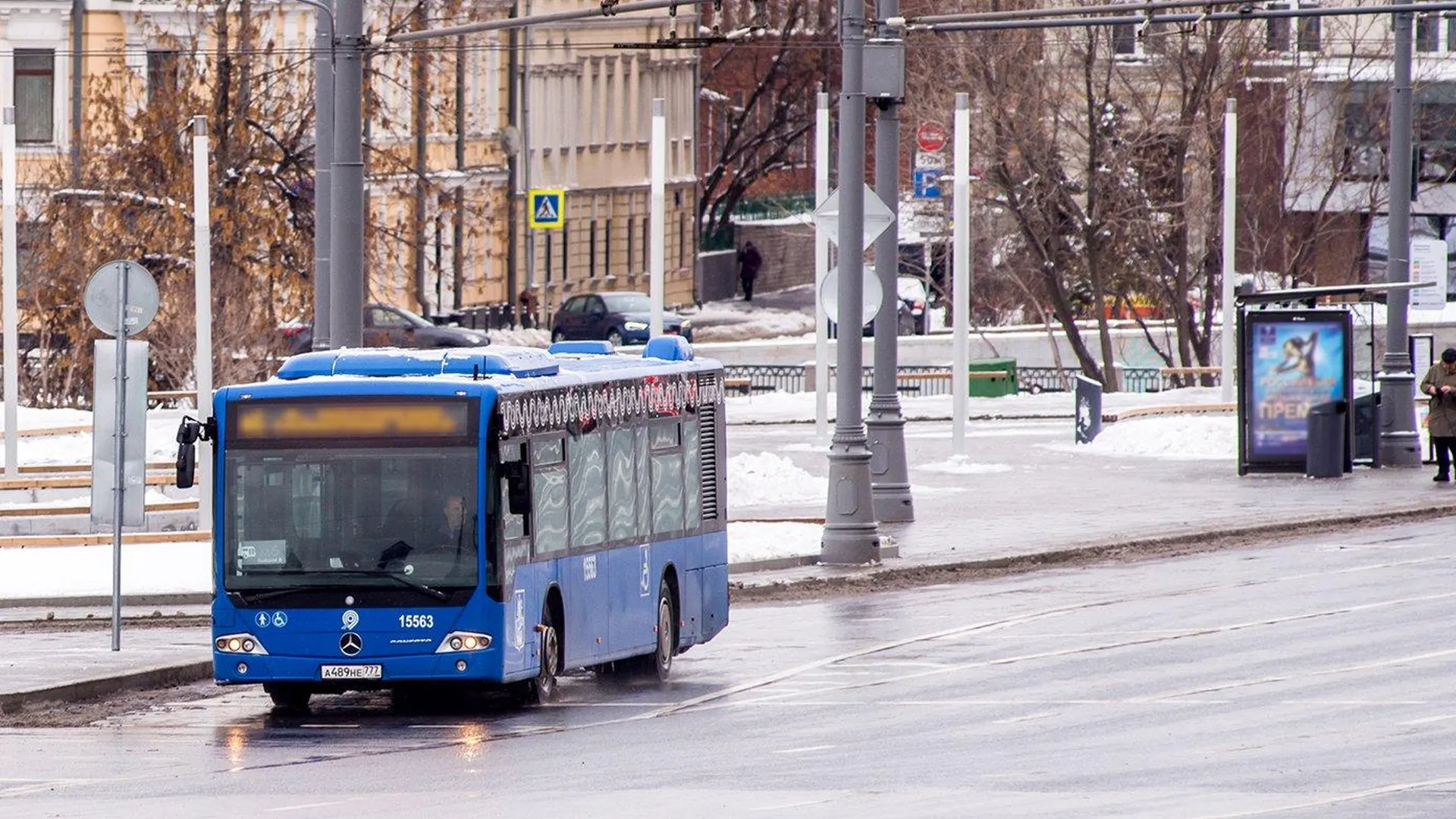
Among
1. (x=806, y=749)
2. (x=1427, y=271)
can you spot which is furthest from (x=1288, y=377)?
(x=806, y=749)

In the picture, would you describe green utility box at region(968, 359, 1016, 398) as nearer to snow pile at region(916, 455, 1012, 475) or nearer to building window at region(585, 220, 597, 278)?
snow pile at region(916, 455, 1012, 475)

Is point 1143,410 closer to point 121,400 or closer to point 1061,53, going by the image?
point 1061,53

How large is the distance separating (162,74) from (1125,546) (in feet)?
107

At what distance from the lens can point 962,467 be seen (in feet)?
132

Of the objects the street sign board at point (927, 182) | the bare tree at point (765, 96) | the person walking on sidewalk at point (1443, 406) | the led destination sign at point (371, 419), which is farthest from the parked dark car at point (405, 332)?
the led destination sign at point (371, 419)

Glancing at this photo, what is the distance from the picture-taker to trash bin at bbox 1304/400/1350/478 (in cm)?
3809

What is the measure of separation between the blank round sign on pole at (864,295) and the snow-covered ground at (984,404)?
19458 millimetres

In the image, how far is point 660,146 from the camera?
36.7 m

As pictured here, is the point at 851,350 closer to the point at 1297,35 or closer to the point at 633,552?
the point at 633,552

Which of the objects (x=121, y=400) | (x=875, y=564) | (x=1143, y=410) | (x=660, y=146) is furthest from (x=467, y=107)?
(x=121, y=400)

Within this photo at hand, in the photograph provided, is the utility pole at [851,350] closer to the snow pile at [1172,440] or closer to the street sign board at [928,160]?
the snow pile at [1172,440]

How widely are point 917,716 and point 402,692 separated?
401 centimetres

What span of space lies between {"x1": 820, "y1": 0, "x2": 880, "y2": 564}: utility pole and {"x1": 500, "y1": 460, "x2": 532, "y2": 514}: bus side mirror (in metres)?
10.1

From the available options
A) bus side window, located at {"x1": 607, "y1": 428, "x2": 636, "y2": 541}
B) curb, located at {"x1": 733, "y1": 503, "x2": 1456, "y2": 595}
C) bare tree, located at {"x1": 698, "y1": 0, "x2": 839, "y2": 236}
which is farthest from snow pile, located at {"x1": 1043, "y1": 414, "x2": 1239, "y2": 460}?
bare tree, located at {"x1": 698, "y1": 0, "x2": 839, "y2": 236}
